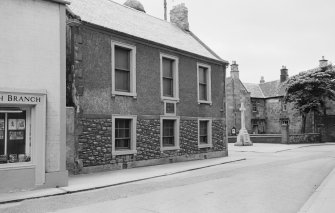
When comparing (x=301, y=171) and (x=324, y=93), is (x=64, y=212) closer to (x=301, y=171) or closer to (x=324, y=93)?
(x=301, y=171)

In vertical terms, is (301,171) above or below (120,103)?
below

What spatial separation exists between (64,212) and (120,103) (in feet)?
27.0

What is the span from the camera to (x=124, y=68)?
16203 mm

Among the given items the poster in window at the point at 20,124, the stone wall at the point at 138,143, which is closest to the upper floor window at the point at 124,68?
the stone wall at the point at 138,143

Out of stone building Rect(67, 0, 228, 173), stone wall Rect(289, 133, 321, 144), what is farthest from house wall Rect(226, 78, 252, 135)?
stone building Rect(67, 0, 228, 173)

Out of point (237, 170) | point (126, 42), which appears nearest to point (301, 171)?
point (237, 170)

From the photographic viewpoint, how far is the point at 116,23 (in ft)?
55.7

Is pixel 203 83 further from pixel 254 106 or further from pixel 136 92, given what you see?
pixel 254 106

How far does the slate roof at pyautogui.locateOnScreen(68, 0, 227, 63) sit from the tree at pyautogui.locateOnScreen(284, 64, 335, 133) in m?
21.7

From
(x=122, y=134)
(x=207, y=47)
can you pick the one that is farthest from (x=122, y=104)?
(x=207, y=47)

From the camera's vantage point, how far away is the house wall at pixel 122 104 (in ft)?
45.8

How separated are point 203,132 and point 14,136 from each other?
1276 cm

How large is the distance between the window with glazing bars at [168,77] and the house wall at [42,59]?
785cm

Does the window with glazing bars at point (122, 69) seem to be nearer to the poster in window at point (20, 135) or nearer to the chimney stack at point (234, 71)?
the poster in window at point (20, 135)
